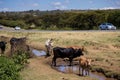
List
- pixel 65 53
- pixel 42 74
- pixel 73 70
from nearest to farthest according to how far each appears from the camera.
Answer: pixel 42 74, pixel 73 70, pixel 65 53

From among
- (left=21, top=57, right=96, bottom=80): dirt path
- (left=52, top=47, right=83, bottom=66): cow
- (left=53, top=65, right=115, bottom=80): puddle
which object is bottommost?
(left=53, top=65, right=115, bottom=80): puddle

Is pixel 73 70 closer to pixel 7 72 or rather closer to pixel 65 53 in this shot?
pixel 65 53

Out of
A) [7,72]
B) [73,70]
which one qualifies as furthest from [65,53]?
[7,72]

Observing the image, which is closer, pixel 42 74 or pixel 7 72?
pixel 7 72

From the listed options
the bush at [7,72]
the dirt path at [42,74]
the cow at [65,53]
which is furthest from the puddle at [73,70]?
the bush at [7,72]

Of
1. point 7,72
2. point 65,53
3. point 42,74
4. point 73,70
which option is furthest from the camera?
A: point 65,53

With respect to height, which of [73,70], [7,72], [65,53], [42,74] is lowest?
[73,70]

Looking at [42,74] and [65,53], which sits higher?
[65,53]

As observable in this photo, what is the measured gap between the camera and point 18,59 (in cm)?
2211

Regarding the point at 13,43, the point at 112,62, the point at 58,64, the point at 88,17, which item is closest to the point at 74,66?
the point at 58,64

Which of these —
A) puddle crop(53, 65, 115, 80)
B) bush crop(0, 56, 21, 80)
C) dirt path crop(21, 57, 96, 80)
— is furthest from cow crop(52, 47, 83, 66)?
bush crop(0, 56, 21, 80)

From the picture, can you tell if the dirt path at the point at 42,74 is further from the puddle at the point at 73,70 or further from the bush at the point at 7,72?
the bush at the point at 7,72

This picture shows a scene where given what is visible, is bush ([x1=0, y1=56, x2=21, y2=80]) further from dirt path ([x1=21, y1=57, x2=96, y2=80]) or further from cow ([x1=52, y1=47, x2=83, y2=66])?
cow ([x1=52, y1=47, x2=83, y2=66])

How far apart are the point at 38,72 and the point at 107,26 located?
143 ft
